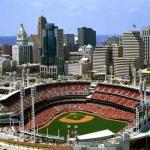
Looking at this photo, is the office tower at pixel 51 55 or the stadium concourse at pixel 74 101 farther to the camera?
the office tower at pixel 51 55

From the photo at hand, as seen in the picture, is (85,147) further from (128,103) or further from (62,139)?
(128,103)

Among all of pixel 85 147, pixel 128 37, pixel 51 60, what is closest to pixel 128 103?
pixel 85 147

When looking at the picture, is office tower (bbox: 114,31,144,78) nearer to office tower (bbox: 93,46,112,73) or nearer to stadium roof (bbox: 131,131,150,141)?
office tower (bbox: 93,46,112,73)

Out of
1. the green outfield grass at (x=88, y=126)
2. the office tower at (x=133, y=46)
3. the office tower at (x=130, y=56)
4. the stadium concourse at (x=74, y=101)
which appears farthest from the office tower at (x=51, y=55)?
the green outfield grass at (x=88, y=126)

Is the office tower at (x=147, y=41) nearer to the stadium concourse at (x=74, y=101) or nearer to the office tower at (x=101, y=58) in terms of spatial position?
the office tower at (x=101, y=58)

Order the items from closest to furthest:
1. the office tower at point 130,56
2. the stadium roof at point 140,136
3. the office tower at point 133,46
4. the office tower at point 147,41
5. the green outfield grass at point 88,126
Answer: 1. the stadium roof at point 140,136
2. the green outfield grass at point 88,126
3. the office tower at point 130,56
4. the office tower at point 133,46
5. the office tower at point 147,41
